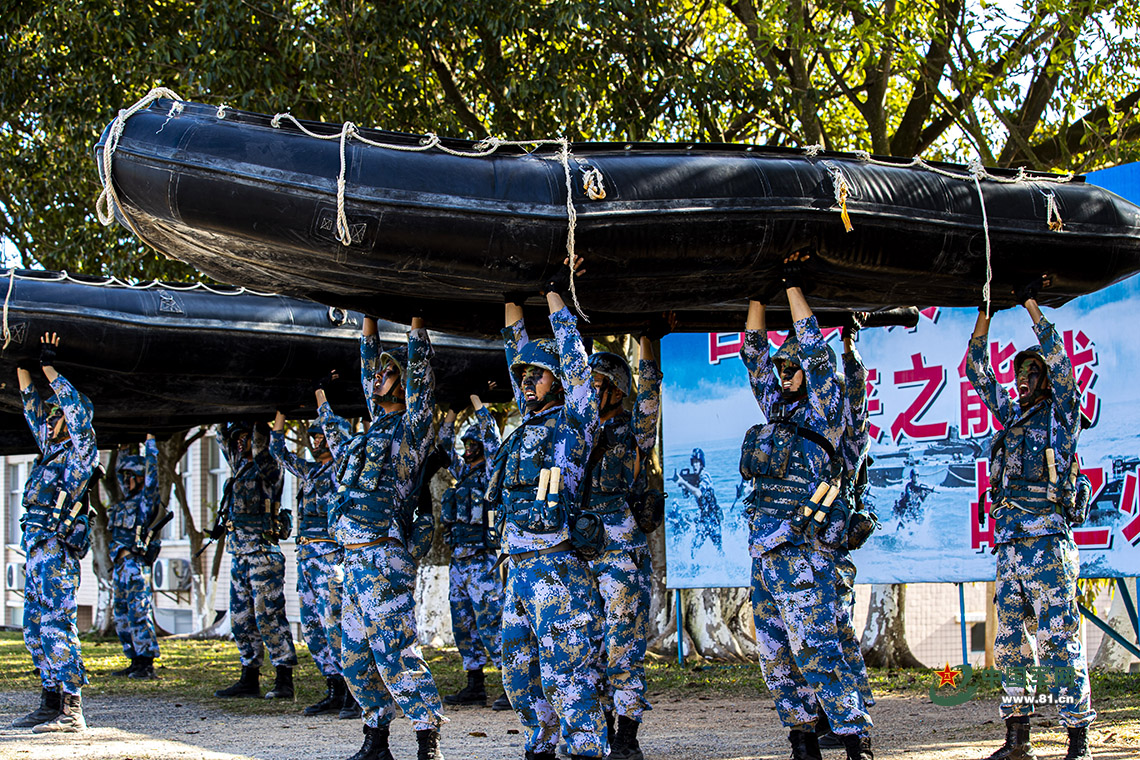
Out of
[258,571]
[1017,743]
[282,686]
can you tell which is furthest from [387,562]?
[282,686]

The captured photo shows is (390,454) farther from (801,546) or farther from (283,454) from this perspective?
(283,454)

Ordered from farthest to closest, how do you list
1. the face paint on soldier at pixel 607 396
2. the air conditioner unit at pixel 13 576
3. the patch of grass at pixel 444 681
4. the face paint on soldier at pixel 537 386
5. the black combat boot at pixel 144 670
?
1. the air conditioner unit at pixel 13 576
2. the black combat boot at pixel 144 670
3. the patch of grass at pixel 444 681
4. the face paint on soldier at pixel 607 396
5. the face paint on soldier at pixel 537 386

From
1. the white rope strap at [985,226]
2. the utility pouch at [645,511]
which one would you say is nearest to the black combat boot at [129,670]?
the utility pouch at [645,511]

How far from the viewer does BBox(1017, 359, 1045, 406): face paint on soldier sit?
583cm

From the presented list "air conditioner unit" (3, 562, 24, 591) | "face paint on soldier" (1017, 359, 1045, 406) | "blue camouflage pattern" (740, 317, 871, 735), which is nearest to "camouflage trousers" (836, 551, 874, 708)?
"blue camouflage pattern" (740, 317, 871, 735)

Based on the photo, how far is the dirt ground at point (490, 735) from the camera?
20.0 ft

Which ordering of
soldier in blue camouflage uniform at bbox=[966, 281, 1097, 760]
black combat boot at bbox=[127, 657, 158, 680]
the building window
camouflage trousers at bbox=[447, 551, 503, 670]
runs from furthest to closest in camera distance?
1. the building window
2. black combat boot at bbox=[127, 657, 158, 680]
3. camouflage trousers at bbox=[447, 551, 503, 670]
4. soldier in blue camouflage uniform at bbox=[966, 281, 1097, 760]

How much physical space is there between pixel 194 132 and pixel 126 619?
8124 millimetres

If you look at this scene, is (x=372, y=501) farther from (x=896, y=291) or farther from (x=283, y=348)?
(x=896, y=291)

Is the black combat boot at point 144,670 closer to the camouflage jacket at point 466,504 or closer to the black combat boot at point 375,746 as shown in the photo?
the camouflage jacket at point 466,504

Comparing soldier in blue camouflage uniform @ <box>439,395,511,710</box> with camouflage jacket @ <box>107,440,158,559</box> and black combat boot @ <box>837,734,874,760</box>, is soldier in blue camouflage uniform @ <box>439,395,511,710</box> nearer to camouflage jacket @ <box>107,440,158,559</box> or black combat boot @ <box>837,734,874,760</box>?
camouflage jacket @ <box>107,440,158,559</box>

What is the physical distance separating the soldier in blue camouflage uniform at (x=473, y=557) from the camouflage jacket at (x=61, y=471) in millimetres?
2753

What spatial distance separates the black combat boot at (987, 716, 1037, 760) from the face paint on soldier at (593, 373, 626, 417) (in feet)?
8.76

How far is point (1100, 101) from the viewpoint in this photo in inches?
411
